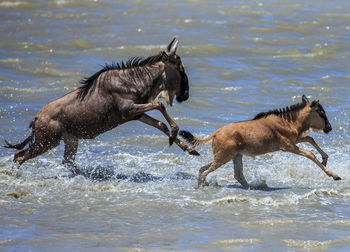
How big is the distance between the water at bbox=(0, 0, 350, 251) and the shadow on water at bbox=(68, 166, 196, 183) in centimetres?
3

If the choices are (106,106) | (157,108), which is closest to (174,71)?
(157,108)

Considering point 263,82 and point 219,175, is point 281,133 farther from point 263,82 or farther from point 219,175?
point 263,82

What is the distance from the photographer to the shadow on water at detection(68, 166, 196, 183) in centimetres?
1041

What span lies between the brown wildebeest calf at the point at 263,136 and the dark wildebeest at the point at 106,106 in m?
0.86

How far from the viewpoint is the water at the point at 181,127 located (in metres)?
7.59

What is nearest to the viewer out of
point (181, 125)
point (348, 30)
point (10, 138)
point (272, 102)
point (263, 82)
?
point (10, 138)

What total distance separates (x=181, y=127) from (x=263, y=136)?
14.9 feet

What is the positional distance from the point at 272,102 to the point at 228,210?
26.7ft

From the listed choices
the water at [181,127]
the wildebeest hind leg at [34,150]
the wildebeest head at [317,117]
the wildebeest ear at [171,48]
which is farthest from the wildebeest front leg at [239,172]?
the wildebeest hind leg at [34,150]

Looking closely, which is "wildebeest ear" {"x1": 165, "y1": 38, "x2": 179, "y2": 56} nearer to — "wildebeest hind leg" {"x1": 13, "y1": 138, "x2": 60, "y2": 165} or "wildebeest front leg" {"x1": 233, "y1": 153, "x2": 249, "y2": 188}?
"wildebeest front leg" {"x1": 233, "y1": 153, "x2": 249, "y2": 188}

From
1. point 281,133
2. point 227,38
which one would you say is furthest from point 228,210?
point 227,38

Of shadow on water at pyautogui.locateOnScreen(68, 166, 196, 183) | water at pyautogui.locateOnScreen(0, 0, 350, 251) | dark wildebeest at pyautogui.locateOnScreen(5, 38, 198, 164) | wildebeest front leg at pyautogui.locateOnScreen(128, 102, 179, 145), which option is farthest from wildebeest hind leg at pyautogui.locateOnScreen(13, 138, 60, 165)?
wildebeest front leg at pyautogui.locateOnScreen(128, 102, 179, 145)

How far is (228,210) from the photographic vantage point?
27.8ft

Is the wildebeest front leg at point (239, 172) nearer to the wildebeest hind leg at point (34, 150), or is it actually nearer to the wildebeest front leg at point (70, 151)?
the wildebeest front leg at point (70, 151)
